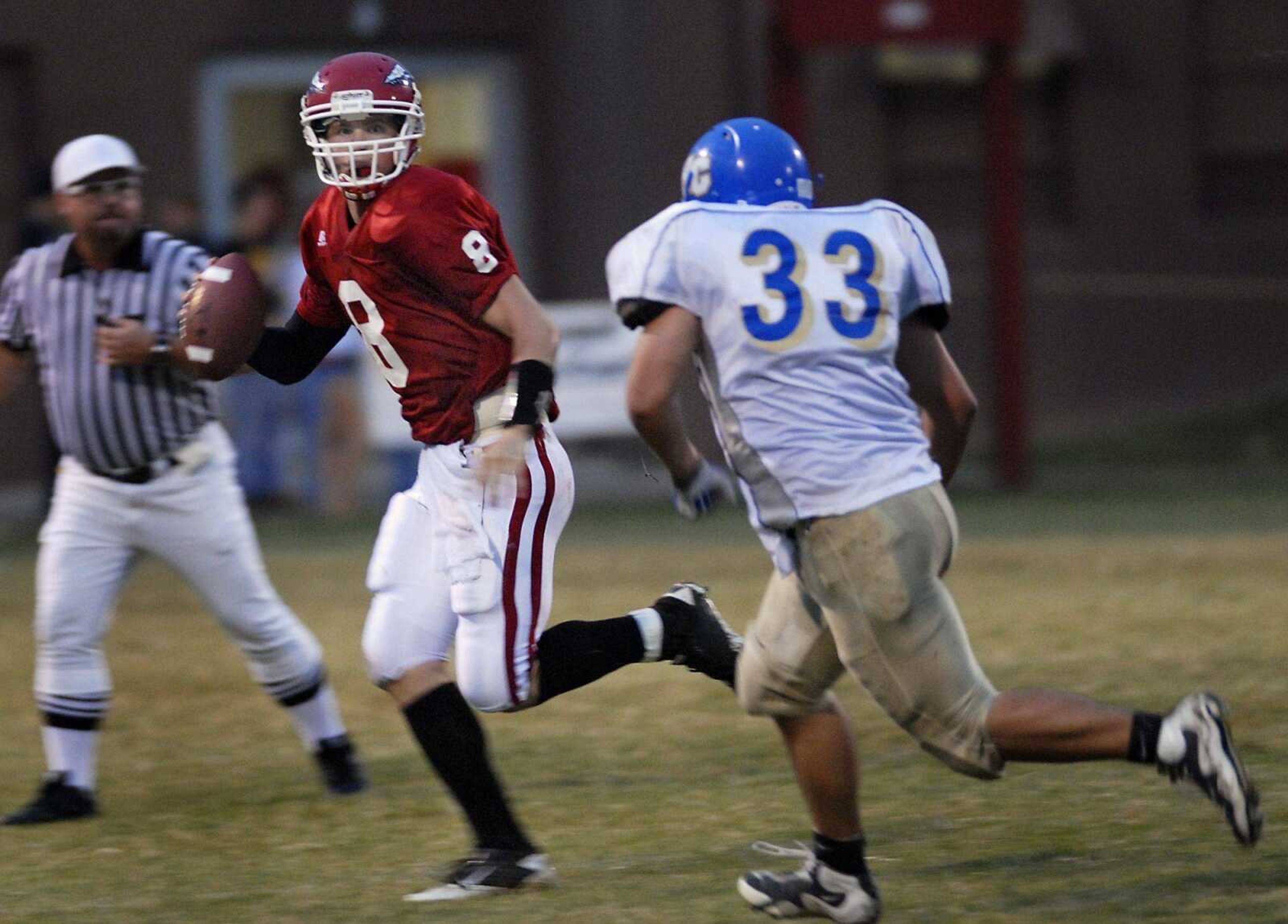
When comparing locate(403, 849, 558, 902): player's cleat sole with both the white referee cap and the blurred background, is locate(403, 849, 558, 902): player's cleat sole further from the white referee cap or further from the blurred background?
the blurred background

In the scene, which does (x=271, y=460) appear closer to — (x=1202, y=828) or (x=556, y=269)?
(x=556, y=269)

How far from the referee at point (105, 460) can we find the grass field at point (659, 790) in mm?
361

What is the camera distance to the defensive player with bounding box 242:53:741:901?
16.6ft

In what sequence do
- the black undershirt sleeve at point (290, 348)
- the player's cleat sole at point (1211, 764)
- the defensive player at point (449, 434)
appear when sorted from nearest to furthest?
the player's cleat sole at point (1211, 764), the defensive player at point (449, 434), the black undershirt sleeve at point (290, 348)

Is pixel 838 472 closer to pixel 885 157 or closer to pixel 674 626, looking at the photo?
pixel 674 626

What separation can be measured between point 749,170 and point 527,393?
0.72m

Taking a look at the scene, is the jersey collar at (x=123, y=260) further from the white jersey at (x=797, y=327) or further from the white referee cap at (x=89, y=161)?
the white jersey at (x=797, y=327)

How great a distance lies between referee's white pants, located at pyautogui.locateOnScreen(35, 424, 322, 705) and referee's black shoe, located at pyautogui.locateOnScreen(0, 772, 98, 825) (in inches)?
9.4

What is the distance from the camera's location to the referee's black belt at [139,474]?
630 cm

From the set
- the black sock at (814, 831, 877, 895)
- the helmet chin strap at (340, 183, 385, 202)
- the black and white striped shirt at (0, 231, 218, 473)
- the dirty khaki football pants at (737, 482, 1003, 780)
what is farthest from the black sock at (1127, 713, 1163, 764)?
the black and white striped shirt at (0, 231, 218, 473)

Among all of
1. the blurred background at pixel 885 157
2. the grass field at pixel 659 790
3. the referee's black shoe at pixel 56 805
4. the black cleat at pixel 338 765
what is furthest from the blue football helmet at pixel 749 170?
the blurred background at pixel 885 157

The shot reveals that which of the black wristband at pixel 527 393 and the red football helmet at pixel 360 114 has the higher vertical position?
the red football helmet at pixel 360 114

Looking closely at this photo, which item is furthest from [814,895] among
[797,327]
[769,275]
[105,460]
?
[105,460]

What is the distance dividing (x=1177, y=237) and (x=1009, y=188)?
11.1 ft
